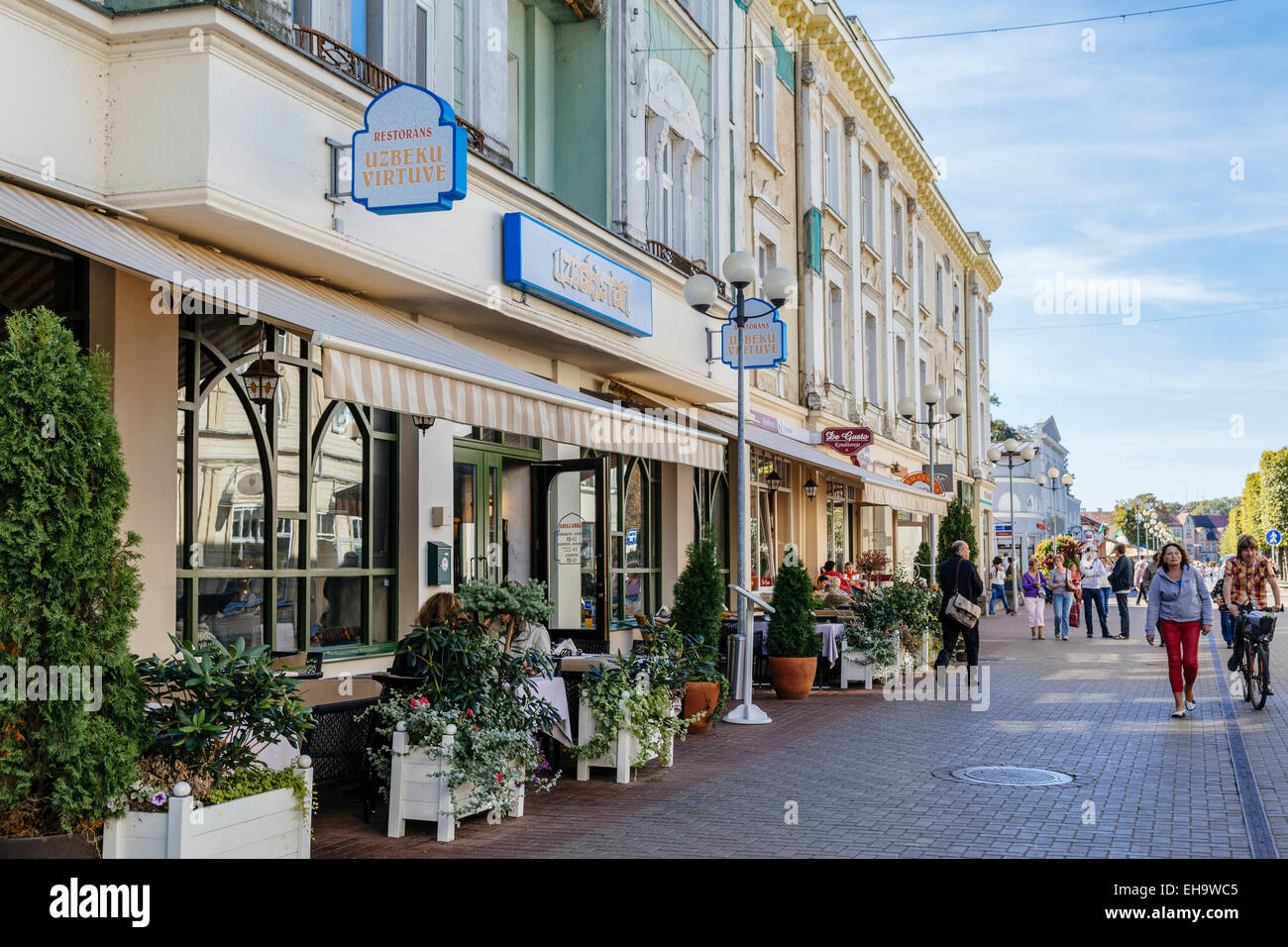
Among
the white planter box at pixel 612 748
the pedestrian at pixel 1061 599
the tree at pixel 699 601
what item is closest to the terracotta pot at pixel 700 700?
the tree at pixel 699 601

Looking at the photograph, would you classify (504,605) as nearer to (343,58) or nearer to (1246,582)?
(343,58)

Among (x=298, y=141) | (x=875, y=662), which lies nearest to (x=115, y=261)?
(x=298, y=141)

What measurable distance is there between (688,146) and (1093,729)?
998 centimetres

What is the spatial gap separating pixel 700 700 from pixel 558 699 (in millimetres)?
2753

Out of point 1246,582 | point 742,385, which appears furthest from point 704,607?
point 1246,582

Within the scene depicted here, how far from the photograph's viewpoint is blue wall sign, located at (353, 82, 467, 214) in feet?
29.5

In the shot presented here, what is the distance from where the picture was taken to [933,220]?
38.6m

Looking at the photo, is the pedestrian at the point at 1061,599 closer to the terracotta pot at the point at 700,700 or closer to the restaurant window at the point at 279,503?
the terracotta pot at the point at 700,700

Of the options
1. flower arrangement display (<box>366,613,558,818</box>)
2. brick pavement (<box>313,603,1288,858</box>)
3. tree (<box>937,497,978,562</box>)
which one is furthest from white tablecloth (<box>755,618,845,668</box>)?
flower arrangement display (<box>366,613,558,818</box>)

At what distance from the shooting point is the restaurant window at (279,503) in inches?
352

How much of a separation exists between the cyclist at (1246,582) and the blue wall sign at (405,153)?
9.70 m

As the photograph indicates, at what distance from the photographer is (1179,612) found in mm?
11734

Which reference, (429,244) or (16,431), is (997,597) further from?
(16,431)

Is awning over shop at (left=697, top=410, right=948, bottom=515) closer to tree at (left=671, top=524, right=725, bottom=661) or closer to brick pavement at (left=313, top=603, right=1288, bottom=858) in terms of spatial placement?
tree at (left=671, top=524, right=725, bottom=661)
